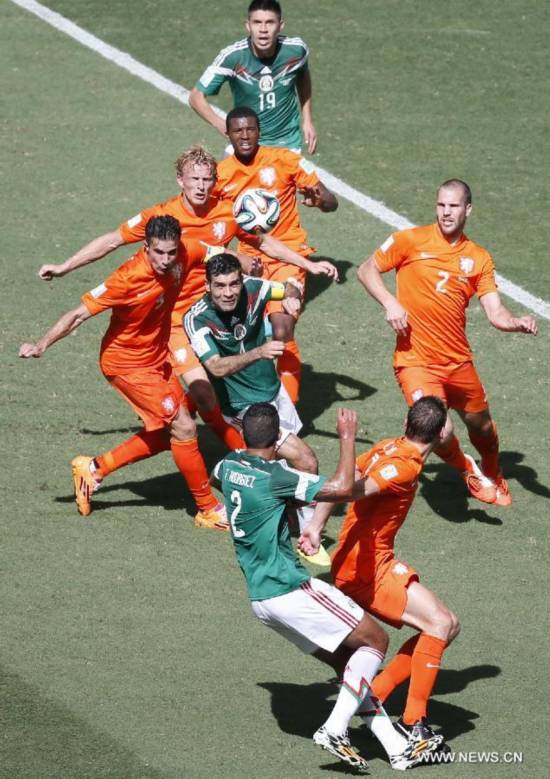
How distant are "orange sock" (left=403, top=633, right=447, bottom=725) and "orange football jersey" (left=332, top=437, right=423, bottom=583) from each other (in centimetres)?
52

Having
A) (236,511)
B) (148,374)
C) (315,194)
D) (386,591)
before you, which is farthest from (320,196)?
(236,511)

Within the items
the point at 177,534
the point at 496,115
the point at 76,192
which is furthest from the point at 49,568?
the point at 496,115

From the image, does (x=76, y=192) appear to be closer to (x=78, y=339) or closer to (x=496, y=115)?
(x=78, y=339)

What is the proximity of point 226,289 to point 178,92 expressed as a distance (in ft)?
30.7

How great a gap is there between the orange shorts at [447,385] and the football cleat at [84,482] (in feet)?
8.18

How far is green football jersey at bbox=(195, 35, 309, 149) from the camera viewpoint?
15.3m

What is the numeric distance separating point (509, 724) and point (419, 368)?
3.36 metres

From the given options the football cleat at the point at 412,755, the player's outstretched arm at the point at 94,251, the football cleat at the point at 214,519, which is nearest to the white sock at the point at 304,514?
the football cleat at the point at 214,519

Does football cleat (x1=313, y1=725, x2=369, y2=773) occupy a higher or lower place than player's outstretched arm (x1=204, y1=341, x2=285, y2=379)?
lower

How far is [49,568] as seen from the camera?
11.2 meters

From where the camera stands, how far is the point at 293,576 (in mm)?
8898

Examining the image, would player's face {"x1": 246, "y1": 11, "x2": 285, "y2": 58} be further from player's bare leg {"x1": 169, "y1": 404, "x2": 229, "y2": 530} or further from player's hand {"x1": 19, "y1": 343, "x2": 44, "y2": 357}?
player's hand {"x1": 19, "y1": 343, "x2": 44, "y2": 357}

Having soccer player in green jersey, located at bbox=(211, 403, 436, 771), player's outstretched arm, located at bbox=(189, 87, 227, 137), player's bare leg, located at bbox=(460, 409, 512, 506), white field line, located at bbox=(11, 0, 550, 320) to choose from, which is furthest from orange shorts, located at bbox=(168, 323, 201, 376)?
white field line, located at bbox=(11, 0, 550, 320)

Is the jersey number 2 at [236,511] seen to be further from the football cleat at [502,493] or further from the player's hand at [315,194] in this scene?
the player's hand at [315,194]
